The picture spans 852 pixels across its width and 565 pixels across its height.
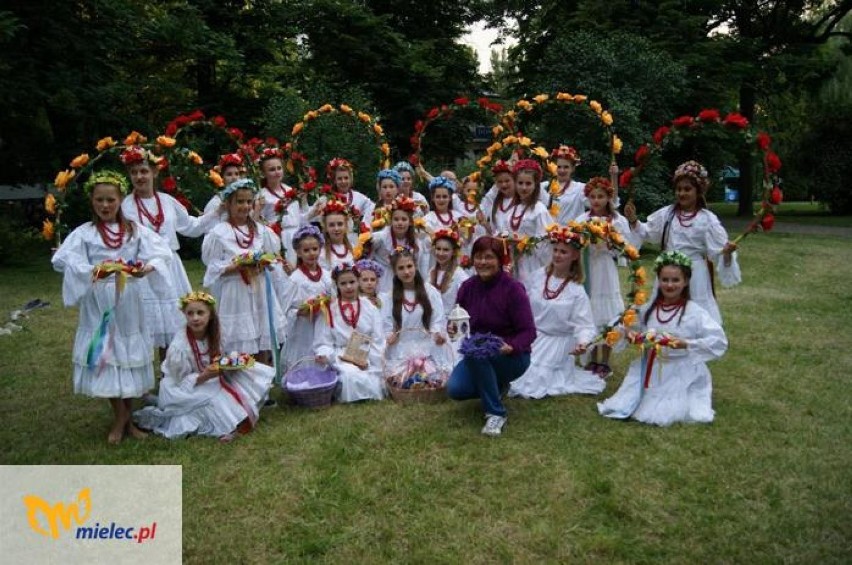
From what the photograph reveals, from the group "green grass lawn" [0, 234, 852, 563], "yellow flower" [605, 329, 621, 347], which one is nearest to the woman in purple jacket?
"green grass lawn" [0, 234, 852, 563]

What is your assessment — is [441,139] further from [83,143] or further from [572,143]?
[83,143]

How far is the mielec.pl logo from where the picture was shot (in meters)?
3.98

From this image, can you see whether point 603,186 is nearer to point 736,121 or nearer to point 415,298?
point 736,121

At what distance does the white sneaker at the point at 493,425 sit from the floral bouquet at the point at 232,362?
6.75 ft

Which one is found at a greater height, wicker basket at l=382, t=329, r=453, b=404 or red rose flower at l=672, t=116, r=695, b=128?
red rose flower at l=672, t=116, r=695, b=128

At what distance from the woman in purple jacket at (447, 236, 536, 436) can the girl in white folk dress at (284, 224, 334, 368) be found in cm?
190

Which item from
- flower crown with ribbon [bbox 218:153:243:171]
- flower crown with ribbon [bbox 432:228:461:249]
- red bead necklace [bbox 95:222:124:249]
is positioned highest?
flower crown with ribbon [bbox 218:153:243:171]

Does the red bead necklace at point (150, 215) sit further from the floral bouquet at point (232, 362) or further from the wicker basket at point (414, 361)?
the wicker basket at point (414, 361)

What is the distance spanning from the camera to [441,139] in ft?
74.3

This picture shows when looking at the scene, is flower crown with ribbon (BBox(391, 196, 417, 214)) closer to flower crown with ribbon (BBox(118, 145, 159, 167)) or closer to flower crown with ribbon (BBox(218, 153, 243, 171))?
flower crown with ribbon (BBox(218, 153, 243, 171))

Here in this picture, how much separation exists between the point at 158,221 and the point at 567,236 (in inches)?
158

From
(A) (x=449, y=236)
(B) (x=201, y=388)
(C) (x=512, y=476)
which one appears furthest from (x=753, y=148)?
(B) (x=201, y=388)

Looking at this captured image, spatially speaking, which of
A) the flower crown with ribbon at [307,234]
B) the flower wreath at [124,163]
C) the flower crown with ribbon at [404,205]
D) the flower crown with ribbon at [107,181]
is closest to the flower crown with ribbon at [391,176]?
the flower crown with ribbon at [404,205]

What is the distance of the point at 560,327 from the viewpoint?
6.82m
